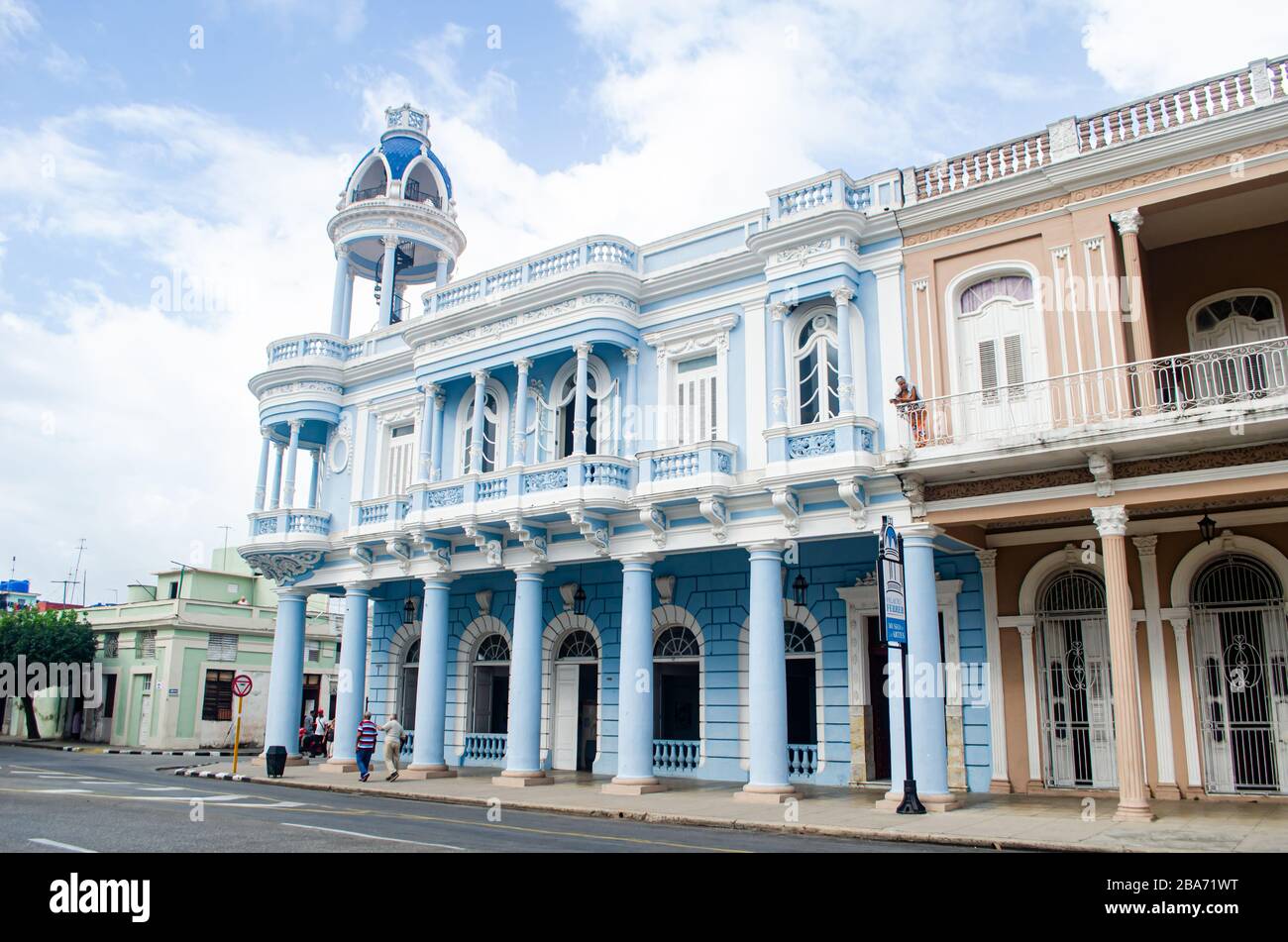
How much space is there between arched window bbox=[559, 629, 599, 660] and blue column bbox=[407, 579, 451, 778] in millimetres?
2758

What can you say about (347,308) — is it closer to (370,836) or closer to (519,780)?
(519,780)

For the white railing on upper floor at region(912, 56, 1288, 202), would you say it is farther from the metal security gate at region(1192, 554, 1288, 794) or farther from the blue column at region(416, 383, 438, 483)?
the blue column at region(416, 383, 438, 483)

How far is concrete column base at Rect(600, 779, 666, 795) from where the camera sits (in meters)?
17.3

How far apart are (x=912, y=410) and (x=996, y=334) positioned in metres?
1.94

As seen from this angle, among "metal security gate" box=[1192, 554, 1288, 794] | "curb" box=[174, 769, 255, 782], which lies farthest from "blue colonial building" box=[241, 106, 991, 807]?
"metal security gate" box=[1192, 554, 1288, 794]

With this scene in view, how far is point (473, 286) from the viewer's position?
22.0 metres

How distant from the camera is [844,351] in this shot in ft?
54.7

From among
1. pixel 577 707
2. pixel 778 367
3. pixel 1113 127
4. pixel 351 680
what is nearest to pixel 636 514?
pixel 778 367

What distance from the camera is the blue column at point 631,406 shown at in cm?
1948
